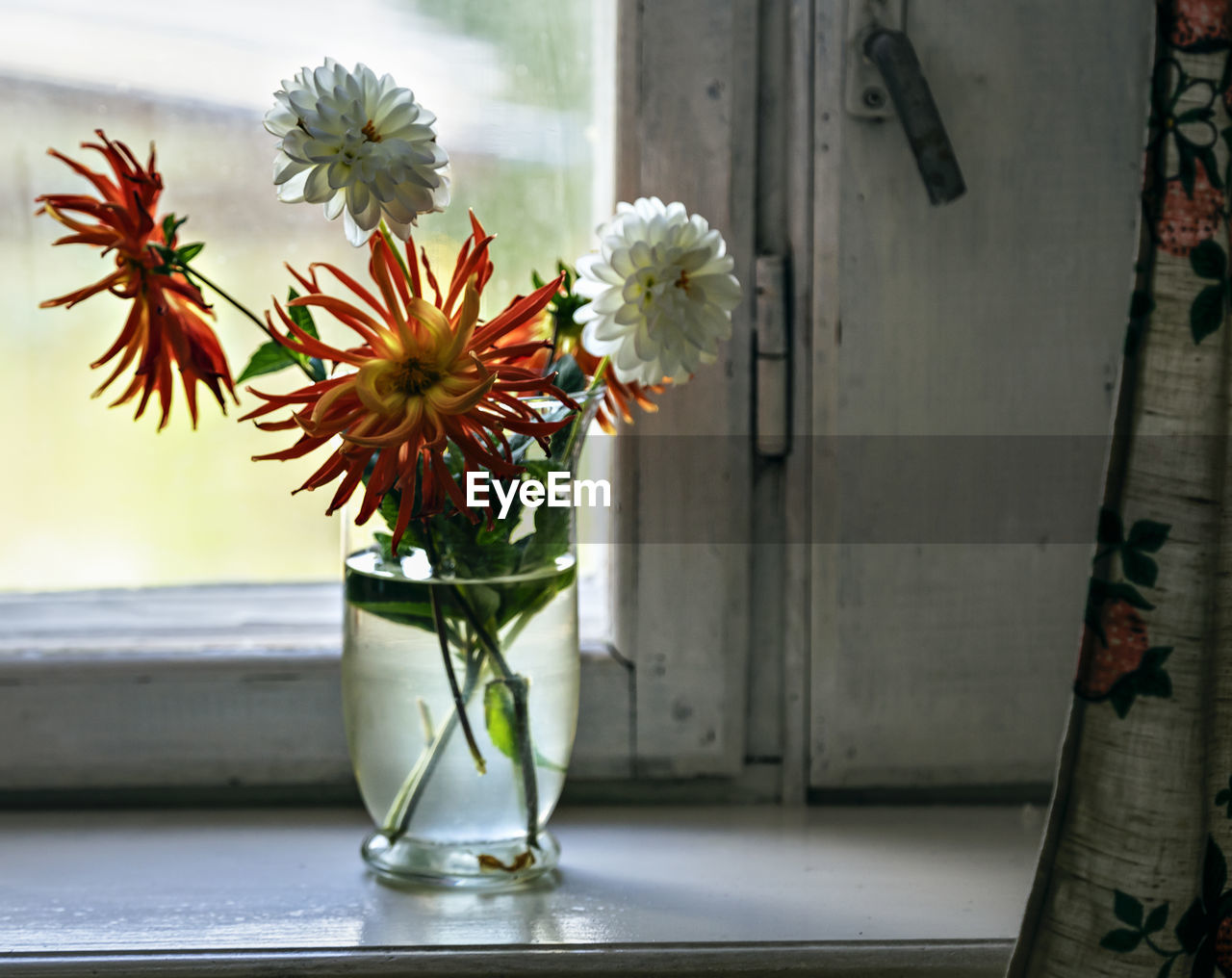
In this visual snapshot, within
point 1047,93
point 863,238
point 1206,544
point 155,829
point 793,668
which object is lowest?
point 155,829

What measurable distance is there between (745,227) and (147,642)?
578mm

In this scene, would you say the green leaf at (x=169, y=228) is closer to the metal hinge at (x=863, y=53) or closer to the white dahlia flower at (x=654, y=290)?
the white dahlia flower at (x=654, y=290)

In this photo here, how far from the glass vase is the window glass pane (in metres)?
0.24

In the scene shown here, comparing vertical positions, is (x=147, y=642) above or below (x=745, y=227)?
below

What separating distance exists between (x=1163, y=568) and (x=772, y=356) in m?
0.36

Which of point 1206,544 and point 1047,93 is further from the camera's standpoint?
point 1047,93

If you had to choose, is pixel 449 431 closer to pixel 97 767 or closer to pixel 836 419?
pixel 836 419

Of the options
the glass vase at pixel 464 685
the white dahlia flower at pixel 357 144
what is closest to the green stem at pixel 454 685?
the glass vase at pixel 464 685

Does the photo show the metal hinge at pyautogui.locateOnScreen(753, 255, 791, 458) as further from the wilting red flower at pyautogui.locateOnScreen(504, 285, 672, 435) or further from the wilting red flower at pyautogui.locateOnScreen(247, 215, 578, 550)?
the wilting red flower at pyautogui.locateOnScreen(247, 215, 578, 550)

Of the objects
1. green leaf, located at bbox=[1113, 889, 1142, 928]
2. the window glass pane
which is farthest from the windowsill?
the window glass pane

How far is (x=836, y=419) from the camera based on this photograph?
923 mm

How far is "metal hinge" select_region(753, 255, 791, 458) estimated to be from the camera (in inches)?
36.5

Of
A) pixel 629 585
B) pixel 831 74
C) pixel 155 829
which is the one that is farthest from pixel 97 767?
pixel 831 74

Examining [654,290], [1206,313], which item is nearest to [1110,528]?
[1206,313]
